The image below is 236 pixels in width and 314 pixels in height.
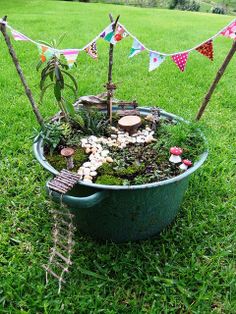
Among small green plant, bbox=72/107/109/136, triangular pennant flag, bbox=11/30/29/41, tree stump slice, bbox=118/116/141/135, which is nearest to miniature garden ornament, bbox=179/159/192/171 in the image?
tree stump slice, bbox=118/116/141/135

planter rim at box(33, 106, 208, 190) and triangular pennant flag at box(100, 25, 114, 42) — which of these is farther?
triangular pennant flag at box(100, 25, 114, 42)

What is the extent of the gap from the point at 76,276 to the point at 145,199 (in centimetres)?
51

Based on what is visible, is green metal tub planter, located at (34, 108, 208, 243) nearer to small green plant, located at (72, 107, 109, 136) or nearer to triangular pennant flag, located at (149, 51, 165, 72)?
small green plant, located at (72, 107, 109, 136)

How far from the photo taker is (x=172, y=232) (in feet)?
6.46

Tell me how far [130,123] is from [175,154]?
0.40 m

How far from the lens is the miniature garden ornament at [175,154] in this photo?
1778 mm

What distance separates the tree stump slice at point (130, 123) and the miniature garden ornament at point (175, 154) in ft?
1.14

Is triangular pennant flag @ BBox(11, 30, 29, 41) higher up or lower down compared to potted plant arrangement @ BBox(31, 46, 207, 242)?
higher up

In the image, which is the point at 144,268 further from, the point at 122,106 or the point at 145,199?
the point at 122,106

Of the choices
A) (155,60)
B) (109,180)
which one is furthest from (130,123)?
(109,180)

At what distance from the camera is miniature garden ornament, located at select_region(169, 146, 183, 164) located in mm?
1778

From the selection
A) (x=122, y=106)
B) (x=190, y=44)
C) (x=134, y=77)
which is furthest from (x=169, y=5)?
(x=122, y=106)

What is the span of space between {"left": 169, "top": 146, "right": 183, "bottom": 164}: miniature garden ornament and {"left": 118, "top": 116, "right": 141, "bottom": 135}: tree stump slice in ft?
1.14

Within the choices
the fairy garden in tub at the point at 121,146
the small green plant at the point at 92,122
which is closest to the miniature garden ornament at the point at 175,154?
the fairy garden in tub at the point at 121,146
